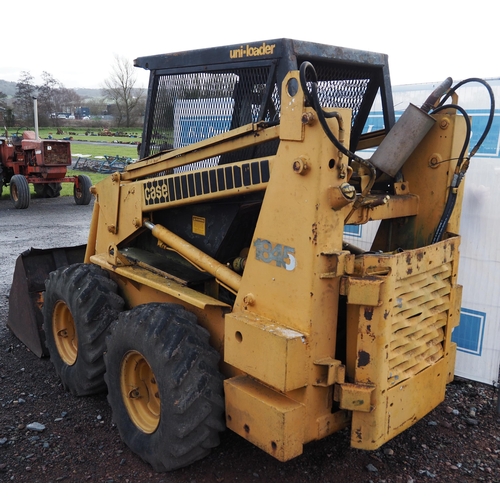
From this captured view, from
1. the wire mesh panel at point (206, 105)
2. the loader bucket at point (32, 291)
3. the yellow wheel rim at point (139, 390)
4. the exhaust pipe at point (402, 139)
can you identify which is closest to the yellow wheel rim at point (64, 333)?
the loader bucket at point (32, 291)

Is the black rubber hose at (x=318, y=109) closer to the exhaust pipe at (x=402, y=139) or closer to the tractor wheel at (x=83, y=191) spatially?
the exhaust pipe at (x=402, y=139)

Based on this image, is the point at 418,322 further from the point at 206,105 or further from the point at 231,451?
the point at 206,105

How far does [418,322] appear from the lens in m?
2.93

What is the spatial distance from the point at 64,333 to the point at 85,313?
0.64 meters

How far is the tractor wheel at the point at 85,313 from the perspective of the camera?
150 inches

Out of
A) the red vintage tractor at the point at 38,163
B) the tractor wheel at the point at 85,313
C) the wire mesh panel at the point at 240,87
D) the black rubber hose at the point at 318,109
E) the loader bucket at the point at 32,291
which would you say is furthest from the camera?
the red vintage tractor at the point at 38,163

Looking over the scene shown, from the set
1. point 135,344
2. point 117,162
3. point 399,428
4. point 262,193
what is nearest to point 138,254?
point 135,344

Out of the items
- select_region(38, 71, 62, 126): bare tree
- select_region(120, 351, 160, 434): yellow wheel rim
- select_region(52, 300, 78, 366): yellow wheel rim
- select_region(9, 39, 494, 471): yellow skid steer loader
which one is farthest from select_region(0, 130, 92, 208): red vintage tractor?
select_region(38, 71, 62, 126): bare tree

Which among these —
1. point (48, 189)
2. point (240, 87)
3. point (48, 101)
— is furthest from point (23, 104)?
point (240, 87)

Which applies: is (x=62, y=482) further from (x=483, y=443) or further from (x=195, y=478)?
(x=483, y=443)

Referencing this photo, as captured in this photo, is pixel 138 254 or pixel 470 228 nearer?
pixel 138 254

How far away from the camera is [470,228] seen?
4441 millimetres

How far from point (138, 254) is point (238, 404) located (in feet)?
5.05

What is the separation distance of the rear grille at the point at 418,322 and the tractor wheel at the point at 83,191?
1194 cm
